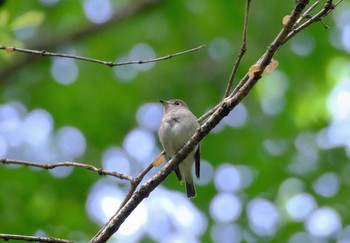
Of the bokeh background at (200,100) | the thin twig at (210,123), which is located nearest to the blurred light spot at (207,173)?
the bokeh background at (200,100)

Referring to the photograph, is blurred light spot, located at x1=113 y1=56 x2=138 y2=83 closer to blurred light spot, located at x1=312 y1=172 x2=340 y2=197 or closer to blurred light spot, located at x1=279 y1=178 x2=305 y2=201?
blurred light spot, located at x1=279 y1=178 x2=305 y2=201

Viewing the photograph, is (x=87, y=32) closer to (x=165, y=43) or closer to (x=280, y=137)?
(x=165, y=43)

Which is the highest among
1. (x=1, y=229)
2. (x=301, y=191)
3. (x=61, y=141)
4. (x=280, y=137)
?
(x=61, y=141)

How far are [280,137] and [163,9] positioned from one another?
258cm

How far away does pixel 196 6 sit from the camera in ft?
36.2

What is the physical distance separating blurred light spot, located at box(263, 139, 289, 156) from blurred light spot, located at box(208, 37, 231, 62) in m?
1.42

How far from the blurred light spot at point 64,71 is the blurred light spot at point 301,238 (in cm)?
403

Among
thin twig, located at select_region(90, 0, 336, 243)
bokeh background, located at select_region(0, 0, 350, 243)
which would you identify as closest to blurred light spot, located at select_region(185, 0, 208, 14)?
bokeh background, located at select_region(0, 0, 350, 243)

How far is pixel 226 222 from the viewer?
1033cm

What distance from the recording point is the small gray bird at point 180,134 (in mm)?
6285

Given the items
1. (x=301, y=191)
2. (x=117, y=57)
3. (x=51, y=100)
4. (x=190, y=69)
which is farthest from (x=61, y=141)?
(x=301, y=191)

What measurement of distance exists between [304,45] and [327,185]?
2.15 m

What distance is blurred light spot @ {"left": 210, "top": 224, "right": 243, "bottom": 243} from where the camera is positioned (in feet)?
32.9

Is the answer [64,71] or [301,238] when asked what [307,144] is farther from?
[64,71]
